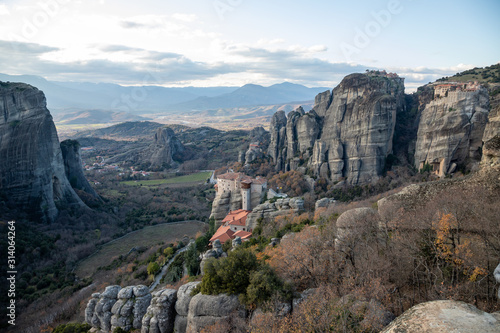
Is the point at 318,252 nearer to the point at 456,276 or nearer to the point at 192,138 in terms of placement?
the point at 456,276

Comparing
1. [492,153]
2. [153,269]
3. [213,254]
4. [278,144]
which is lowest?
[153,269]

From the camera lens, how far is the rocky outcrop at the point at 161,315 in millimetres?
17281

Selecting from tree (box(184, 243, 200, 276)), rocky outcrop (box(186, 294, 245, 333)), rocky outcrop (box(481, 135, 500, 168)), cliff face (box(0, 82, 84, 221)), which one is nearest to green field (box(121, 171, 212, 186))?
cliff face (box(0, 82, 84, 221))

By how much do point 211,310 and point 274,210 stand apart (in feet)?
71.2

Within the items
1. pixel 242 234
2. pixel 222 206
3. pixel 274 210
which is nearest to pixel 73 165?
pixel 222 206

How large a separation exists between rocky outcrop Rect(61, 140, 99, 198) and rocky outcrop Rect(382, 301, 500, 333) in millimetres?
62498

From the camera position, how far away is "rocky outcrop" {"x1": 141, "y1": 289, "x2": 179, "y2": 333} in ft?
56.7

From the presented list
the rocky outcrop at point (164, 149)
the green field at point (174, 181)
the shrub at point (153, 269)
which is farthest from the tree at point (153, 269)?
the rocky outcrop at point (164, 149)

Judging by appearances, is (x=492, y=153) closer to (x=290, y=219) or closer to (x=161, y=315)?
(x=290, y=219)

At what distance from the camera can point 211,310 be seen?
49.8ft

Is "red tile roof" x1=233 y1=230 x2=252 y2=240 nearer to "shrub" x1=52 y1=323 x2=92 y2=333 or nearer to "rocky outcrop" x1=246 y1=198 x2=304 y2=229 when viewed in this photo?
"rocky outcrop" x1=246 y1=198 x2=304 y2=229

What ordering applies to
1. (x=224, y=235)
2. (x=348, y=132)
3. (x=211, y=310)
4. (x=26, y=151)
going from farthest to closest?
(x=348, y=132)
(x=26, y=151)
(x=224, y=235)
(x=211, y=310)

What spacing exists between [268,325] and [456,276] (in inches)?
330

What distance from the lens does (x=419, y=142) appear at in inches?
1944
